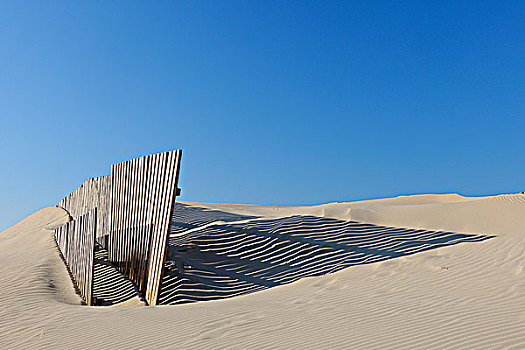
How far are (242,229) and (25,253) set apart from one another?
6441 mm

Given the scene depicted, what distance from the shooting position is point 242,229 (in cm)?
1156

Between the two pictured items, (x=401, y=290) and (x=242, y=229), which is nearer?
(x=401, y=290)

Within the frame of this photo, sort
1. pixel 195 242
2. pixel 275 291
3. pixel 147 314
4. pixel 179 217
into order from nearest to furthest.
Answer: pixel 147 314, pixel 275 291, pixel 195 242, pixel 179 217

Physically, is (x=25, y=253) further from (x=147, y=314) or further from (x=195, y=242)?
(x=147, y=314)

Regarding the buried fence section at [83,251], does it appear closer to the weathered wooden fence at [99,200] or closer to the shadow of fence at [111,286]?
the shadow of fence at [111,286]

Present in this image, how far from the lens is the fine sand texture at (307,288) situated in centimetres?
397

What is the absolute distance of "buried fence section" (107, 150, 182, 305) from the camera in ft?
21.0

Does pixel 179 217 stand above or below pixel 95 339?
above

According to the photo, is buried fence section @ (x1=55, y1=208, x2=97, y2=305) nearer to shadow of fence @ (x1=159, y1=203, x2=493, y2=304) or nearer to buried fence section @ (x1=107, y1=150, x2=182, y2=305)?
buried fence section @ (x1=107, y1=150, x2=182, y2=305)

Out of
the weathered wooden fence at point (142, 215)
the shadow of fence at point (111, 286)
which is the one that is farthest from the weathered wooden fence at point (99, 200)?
the shadow of fence at point (111, 286)

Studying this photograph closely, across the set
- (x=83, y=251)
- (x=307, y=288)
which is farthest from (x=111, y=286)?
(x=307, y=288)

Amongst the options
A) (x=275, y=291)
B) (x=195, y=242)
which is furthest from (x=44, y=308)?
(x=195, y=242)

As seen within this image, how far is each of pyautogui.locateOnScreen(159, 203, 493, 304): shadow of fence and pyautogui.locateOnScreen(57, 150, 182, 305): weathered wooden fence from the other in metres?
0.73

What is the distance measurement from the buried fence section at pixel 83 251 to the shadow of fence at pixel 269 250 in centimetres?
129
